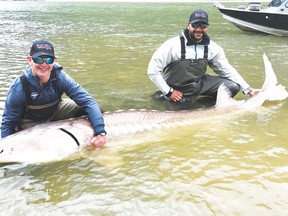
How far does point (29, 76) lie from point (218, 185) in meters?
2.10

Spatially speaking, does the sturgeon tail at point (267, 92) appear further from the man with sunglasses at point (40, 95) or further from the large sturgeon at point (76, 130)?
the man with sunglasses at point (40, 95)

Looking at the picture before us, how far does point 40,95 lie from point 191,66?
96.8 inches

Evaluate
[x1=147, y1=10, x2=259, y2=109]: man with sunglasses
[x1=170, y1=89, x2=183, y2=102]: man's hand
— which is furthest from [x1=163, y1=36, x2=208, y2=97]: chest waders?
[x1=170, y1=89, x2=183, y2=102]: man's hand

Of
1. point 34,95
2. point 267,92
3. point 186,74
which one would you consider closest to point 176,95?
point 186,74

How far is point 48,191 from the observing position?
343cm

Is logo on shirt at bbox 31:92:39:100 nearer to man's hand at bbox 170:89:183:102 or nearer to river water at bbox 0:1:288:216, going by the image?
river water at bbox 0:1:288:216

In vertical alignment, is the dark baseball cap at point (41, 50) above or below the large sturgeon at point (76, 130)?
above

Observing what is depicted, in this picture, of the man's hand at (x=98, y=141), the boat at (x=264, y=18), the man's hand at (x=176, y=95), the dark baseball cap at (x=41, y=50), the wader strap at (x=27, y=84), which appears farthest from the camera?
the boat at (x=264, y=18)

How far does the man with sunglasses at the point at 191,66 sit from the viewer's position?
218 inches

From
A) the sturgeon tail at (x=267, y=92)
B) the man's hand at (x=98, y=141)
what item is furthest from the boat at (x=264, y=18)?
the man's hand at (x=98, y=141)

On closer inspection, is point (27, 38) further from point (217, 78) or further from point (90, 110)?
point (90, 110)

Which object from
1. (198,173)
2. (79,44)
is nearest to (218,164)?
(198,173)

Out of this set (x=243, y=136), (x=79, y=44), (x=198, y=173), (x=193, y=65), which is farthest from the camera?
(x=79, y=44)

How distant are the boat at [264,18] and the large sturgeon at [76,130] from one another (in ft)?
35.6
